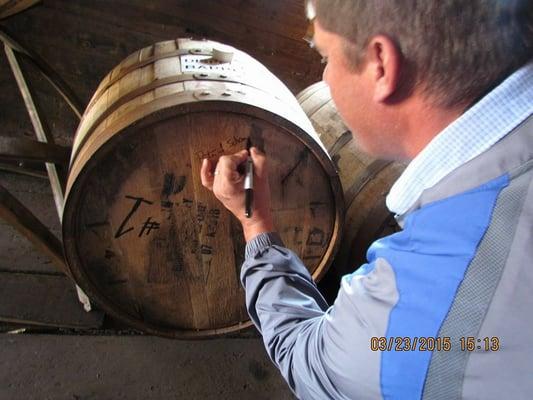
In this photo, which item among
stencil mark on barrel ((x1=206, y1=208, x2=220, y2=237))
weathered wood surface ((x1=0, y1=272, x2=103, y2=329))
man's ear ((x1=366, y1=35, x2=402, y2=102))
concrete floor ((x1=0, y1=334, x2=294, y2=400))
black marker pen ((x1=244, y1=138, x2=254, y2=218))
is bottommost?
concrete floor ((x1=0, y1=334, x2=294, y2=400))

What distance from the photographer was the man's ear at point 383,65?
0.95m

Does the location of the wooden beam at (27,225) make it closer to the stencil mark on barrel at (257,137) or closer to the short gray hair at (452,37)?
the stencil mark on barrel at (257,137)

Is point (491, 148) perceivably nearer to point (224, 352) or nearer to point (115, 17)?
point (224, 352)

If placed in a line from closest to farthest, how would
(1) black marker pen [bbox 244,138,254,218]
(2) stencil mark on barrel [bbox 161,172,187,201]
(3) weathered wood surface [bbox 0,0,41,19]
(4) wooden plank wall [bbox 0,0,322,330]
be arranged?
(1) black marker pen [bbox 244,138,254,218] → (2) stencil mark on barrel [bbox 161,172,187,201] → (3) weathered wood surface [bbox 0,0,41,19] → (4) wooden plank wall [bbox 0,0,322,330]

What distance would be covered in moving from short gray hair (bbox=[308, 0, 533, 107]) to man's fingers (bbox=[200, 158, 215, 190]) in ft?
2.59

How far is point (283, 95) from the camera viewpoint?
1814 mm

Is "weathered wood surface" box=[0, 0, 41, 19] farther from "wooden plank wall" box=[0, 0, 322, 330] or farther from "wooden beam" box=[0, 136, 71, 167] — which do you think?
"wooden beam" box=[0, 136, 71, 167]

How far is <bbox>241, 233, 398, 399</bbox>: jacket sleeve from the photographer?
3.16ft

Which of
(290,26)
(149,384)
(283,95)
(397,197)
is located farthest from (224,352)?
(290,26)

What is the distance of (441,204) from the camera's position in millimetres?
907

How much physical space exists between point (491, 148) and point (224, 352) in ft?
6.54

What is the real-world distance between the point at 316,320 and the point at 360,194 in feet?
3.15

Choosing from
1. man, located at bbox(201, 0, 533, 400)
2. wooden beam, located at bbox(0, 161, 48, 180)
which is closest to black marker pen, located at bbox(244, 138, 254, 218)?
man, located at bbox(201, 0, 533, 400)
